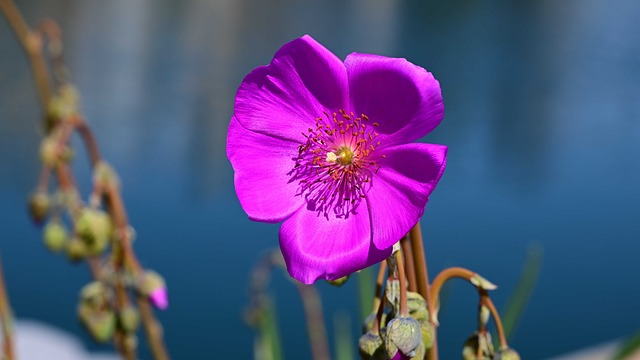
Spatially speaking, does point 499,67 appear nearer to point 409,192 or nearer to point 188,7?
point 188,7

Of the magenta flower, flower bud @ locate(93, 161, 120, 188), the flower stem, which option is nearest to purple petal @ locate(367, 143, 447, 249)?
the magenta flower

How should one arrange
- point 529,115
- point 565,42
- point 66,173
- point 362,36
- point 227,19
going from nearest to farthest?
point 66,173
point 529,115
point 362,36
point 565,42
point 227,19

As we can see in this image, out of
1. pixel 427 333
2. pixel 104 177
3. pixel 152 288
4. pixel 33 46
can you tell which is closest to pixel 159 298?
pixel 152 288

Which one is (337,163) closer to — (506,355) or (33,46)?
(506,355)

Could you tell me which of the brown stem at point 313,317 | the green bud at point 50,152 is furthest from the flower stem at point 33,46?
the brown stem at point 313,317

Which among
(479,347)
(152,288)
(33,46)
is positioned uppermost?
(33,46)

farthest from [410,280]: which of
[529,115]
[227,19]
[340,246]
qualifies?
[227,19]
